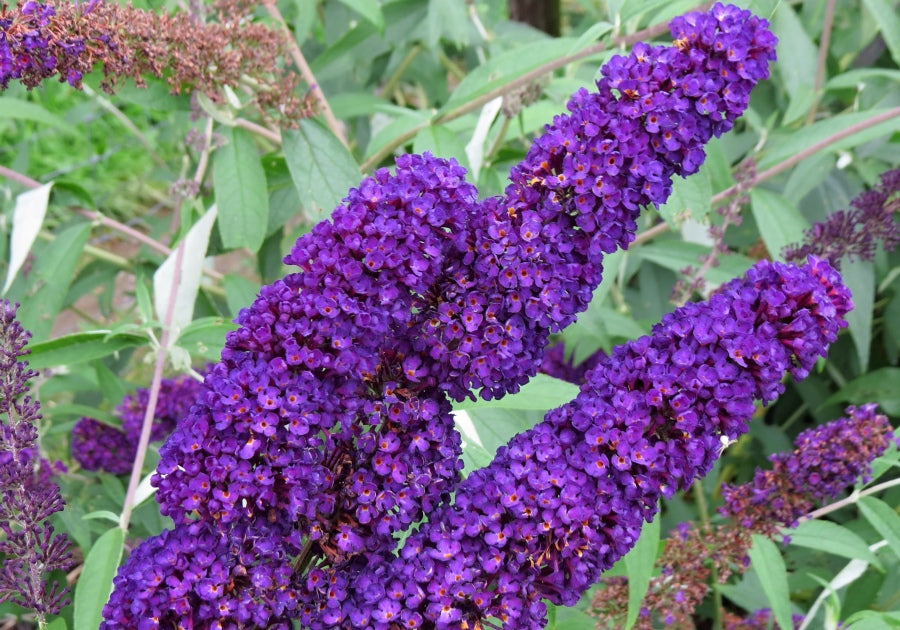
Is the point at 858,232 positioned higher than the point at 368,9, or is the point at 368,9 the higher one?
the point at 368,9

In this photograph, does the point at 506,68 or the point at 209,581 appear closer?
the point at 209,581

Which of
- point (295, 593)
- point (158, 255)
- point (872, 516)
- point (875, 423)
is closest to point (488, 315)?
point (295, 593)

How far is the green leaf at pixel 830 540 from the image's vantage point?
1.86 metres

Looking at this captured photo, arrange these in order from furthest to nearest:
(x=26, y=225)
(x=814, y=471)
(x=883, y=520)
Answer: (x=26, y=225)
(x=883, y=520)
(x=814, y=471)

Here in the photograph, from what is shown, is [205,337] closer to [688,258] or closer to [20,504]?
[20,504]

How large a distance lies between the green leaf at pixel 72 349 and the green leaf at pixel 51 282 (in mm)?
494

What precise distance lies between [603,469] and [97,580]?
0.92 metres

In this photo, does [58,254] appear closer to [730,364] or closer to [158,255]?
[158,255]

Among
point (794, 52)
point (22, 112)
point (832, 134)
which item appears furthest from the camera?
point (794, 52)

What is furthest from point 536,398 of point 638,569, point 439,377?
point 439,377

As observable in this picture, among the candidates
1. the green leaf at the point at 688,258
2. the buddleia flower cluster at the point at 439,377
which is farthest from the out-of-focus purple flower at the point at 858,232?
the buddleia flower cluster at the point at 439,377

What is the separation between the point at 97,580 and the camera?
1.66m

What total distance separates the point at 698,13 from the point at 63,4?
101 cm

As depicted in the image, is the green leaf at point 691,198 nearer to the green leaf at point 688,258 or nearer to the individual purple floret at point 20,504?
the green leaf at point 688,258
